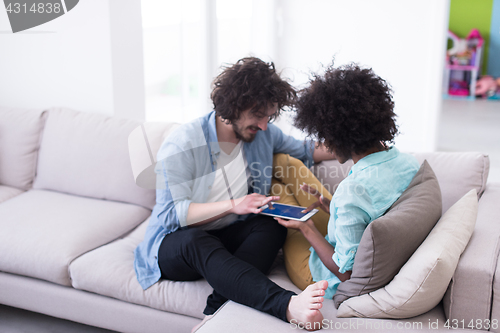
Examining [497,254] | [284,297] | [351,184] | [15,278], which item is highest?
[351,184]

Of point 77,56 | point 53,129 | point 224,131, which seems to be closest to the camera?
point 224,131

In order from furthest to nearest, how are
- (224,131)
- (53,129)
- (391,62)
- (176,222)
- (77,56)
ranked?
(391,62) < (77,56) < (53,129) < (224,131) < (176,222)

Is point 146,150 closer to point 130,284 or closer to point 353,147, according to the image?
point 130,284

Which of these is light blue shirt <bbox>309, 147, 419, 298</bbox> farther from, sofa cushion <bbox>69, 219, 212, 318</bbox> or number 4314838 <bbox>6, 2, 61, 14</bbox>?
number 4314838 <bbox>6, 2, 61, 14</bbox>

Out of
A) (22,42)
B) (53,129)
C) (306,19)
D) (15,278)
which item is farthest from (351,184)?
(306,19)

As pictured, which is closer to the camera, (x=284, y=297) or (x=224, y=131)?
(x=284, y=297)

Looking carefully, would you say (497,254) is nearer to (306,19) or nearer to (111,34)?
(111,34)

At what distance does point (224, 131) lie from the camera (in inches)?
67.8

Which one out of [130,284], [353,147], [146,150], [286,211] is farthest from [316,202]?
[146,150]

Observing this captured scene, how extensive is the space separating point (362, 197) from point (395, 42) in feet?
10.3

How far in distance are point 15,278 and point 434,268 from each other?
1643 millimetres

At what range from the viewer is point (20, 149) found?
231 centimetres

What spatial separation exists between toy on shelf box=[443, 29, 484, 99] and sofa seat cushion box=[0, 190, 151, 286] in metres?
7.48

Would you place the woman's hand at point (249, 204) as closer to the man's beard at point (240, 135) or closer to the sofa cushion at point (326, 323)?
the man's beard at point (240, 135)
